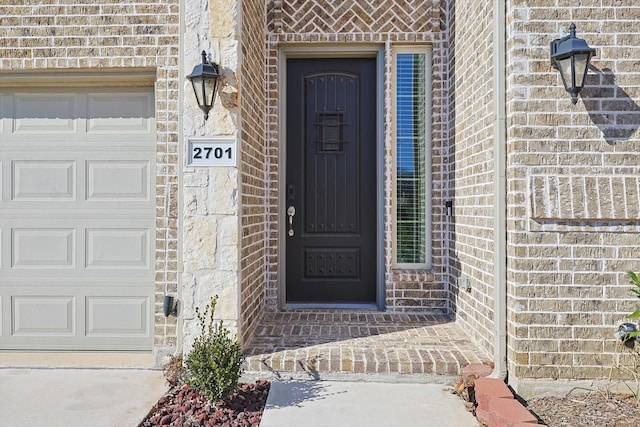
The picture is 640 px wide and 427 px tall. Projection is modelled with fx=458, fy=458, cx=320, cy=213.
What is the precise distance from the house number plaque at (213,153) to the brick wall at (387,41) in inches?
43.2

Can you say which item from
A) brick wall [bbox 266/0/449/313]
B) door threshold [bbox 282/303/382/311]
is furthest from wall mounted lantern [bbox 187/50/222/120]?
door threshold [bbox 282/303/382/311]

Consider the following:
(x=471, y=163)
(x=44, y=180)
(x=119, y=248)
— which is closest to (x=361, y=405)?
(x=471, y=163)

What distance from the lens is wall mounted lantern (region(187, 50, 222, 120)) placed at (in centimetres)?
279

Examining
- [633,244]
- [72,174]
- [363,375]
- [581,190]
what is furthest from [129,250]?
[633,244]

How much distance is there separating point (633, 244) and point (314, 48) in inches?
113

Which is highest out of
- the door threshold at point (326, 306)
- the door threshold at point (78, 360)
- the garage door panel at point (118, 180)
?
the garage door panel at point (118, 180)

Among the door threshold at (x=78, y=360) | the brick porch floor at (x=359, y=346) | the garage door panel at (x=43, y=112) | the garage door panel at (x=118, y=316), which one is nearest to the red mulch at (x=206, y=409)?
the brick porch floor at (x=359, y=346)

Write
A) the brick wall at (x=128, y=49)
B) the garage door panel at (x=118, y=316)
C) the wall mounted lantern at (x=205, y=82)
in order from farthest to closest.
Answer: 1. the garage door panel at (x=118, y=316)
2. the brick wall at (x=128, y=49)
3. the wall mounted lantern at (x=205, y=82)

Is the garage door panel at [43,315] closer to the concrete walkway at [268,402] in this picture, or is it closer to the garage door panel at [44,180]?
the concrete walkway at [268,402]

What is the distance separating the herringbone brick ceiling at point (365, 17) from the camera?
3.99 meters

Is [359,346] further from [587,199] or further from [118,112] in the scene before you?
[118,112]

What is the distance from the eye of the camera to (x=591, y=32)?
265 cm

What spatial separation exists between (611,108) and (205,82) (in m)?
2.39

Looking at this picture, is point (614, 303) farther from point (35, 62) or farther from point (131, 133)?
point (35, 62)
